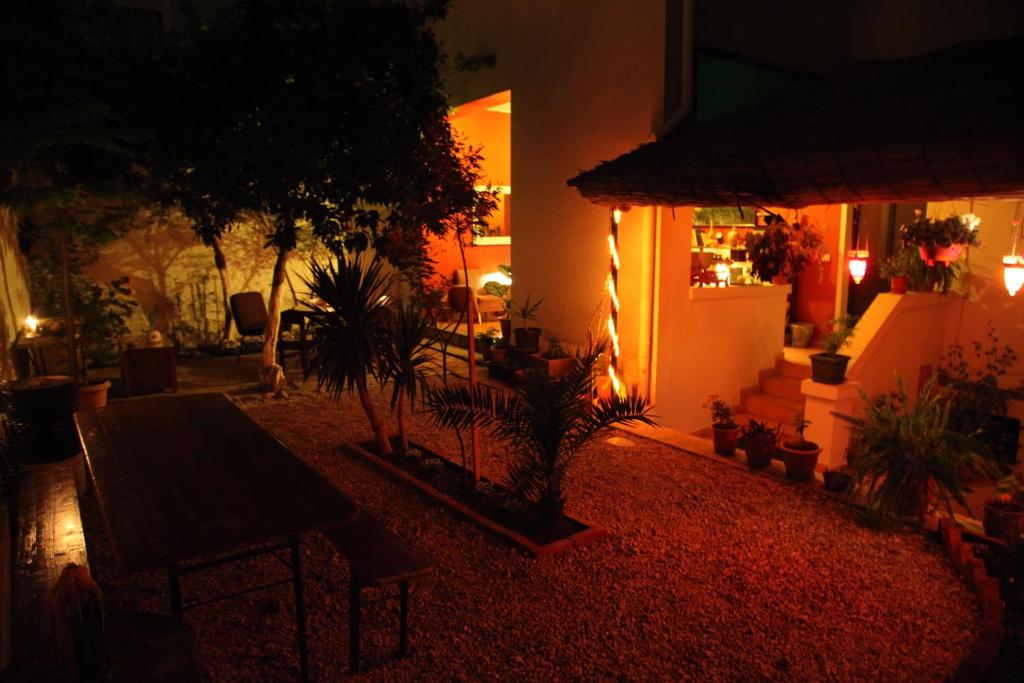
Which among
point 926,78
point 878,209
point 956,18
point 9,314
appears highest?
point 956,18

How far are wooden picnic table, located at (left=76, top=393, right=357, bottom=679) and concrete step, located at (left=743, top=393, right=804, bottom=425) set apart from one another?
607 centimetres

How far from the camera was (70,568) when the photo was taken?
1.93 meters

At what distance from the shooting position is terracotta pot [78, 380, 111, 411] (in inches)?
252

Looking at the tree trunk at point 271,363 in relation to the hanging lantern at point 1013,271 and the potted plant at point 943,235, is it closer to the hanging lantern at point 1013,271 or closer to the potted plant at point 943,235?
the potted plant at point 943,235

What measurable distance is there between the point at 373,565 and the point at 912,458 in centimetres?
336

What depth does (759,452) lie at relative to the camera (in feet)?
17.4

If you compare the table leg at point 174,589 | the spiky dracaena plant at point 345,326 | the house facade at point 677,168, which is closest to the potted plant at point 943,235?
the house facade at point 677,168

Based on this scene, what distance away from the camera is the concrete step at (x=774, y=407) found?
25.1ft

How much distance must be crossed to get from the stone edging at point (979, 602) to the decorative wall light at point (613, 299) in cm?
320

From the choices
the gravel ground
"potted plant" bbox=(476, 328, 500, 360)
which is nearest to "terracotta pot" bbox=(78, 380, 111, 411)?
the gravel ground

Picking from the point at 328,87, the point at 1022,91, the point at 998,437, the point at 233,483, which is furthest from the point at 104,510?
the point at 998,437

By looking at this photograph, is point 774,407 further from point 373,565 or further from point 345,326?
point 373,565

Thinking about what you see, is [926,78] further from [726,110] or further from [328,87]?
[328,87]

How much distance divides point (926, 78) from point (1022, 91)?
104cm
